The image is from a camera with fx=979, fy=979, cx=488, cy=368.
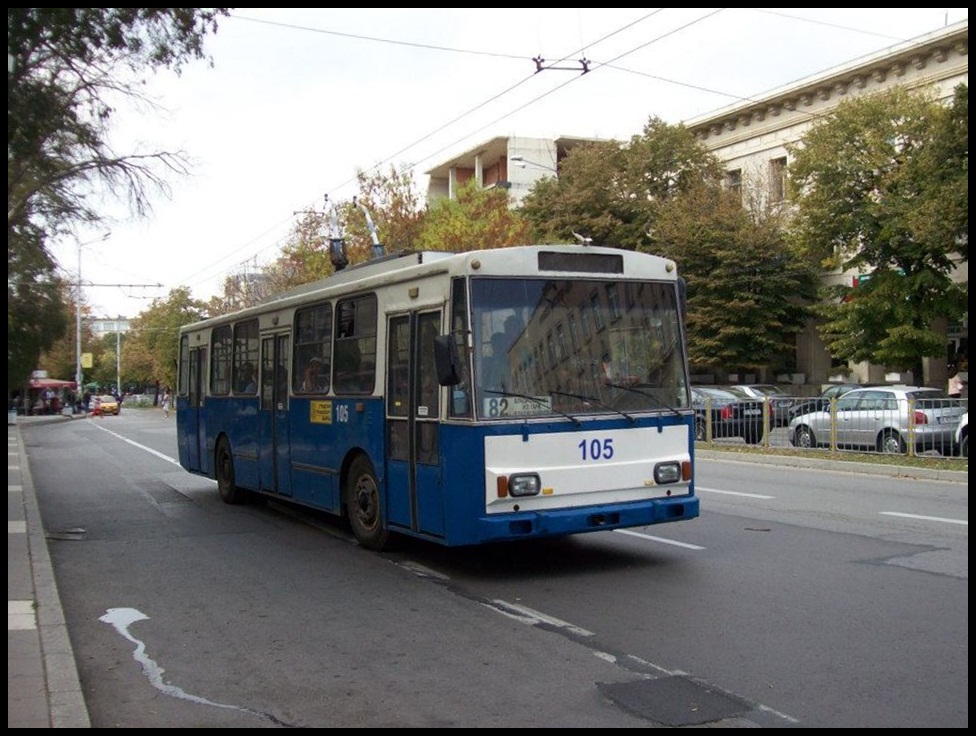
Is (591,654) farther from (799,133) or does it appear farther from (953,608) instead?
(799,133)

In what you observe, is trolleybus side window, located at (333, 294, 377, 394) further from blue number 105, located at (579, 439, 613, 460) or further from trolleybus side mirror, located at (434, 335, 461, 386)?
blue number 105, located at (579, 439, 613, 460)

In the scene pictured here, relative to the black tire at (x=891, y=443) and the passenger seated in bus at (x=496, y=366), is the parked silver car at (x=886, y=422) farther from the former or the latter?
the passenger seated in bus at (x=496, y=366)

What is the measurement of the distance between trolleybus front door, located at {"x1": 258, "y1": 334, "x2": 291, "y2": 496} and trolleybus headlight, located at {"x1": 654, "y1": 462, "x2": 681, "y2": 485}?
4968 mm

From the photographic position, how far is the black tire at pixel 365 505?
9781 mm

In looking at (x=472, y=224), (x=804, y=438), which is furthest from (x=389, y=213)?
(x=804, y=438)

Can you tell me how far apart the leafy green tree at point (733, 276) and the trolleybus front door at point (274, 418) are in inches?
1152

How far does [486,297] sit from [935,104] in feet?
99.6

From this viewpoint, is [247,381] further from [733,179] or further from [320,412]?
[733,179]

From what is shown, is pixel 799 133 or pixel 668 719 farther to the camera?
pixel 799 133

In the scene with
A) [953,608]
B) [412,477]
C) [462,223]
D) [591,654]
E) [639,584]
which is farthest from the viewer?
[462,223]

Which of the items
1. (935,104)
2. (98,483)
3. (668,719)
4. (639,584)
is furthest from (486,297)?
(935,104)

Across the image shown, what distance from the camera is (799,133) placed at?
42.9 metres

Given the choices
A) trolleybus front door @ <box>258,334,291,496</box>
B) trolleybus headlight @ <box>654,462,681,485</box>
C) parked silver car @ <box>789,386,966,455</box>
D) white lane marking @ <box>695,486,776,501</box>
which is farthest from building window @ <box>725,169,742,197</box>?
trolleybus headlight @ <box>654,462,681,485</box>

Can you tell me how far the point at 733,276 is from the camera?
39.9 m
